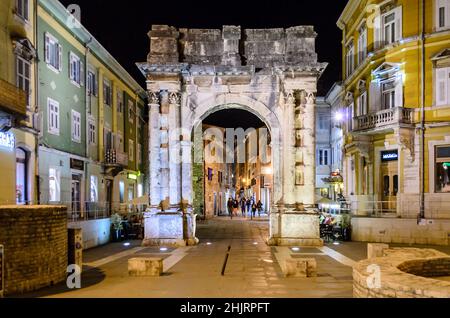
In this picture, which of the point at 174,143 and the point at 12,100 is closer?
the point at 12,100

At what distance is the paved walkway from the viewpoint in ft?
42.2

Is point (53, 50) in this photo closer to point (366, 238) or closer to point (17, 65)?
point (17, 65)

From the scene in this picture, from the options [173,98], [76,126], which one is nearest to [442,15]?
[173,98]

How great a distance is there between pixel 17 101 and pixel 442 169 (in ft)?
64.6

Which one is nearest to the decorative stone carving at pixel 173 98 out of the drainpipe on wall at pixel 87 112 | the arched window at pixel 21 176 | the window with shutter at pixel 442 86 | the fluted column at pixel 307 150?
the fluted column at pixel 307 150

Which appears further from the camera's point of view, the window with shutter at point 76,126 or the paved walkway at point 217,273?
the window with shutter at point 76,126

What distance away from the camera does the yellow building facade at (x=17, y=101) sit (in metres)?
20.3

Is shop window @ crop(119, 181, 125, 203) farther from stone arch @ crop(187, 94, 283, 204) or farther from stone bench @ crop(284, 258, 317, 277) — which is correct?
stone bench @ crop(284, 258, 317, 277)

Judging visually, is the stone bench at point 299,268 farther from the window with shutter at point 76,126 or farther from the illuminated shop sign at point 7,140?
the window with shutter at point 76,126

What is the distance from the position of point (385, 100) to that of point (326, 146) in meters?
19.2

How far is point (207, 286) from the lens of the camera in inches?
539

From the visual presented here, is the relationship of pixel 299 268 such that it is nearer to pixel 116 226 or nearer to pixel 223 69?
pixel 223 69

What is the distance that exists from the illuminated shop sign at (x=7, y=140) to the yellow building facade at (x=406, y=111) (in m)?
17.4

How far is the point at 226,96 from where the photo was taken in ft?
81.9
